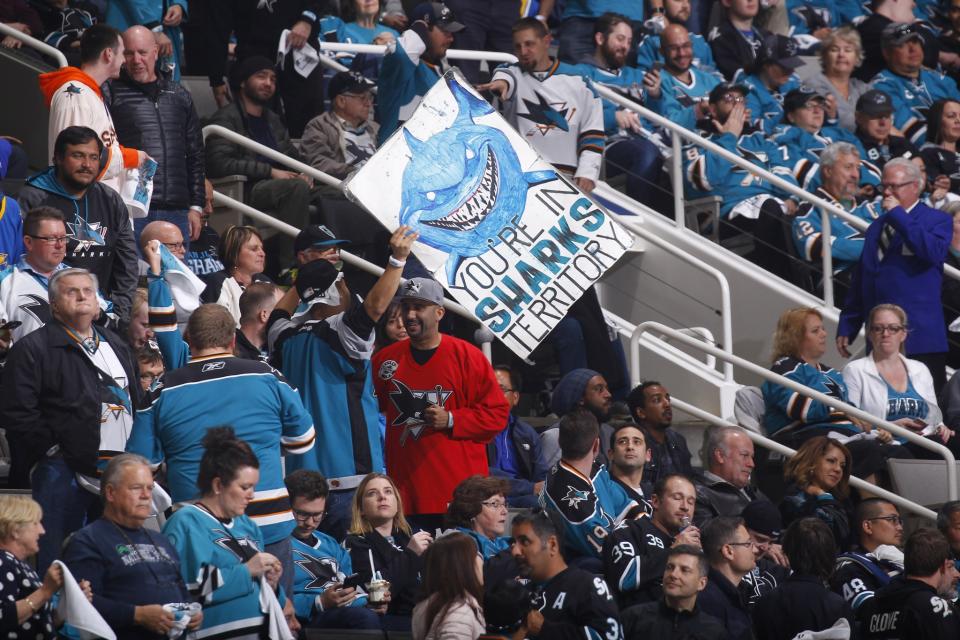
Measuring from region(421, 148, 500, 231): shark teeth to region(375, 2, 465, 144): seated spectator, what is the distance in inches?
57.7

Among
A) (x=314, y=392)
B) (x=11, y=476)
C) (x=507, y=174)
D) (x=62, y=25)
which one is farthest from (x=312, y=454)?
(x=62, y=25)

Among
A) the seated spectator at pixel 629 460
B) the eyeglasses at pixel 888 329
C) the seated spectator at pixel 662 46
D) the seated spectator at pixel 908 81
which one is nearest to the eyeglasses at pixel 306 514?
the seated spectator at pixel 629 460

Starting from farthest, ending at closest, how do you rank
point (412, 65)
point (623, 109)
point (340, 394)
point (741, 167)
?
point (623, 109)
point (741, 167)
point (412, 65)
point (340, 394)

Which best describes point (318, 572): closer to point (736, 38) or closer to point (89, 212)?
point (89, 212)

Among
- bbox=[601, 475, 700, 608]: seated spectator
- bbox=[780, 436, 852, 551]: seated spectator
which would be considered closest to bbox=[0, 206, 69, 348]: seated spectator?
bbox=[601, 475, 700, 608]: seated spectator

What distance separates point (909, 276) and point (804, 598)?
154 inches

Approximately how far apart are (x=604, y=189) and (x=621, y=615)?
5.63m

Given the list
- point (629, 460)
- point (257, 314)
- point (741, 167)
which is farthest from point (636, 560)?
point (741, 167)

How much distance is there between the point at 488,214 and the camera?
9.79 meters

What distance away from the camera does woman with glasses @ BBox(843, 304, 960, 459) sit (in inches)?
414

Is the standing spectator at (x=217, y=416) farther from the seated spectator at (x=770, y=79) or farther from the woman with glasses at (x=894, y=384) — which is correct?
the seated spectator at (x=770, y=79)

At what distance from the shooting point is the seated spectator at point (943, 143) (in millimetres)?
13539

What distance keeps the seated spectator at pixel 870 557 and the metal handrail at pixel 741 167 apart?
299cm

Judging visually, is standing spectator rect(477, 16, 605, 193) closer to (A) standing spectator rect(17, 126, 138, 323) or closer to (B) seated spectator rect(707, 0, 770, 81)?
(B) seated spectator rect(707, 0, 770, 81)
